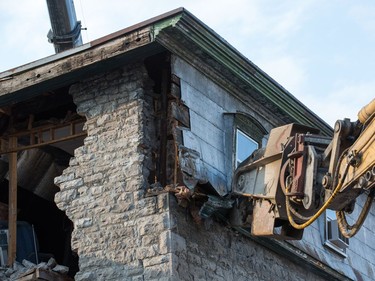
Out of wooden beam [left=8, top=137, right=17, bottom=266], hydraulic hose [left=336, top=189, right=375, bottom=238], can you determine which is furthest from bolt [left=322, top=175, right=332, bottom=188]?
wooden beam [left=8, top=137, right=17, bottom=266]

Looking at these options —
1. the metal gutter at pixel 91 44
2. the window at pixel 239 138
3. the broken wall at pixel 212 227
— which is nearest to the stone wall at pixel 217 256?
the broken wall at pixel 212 227

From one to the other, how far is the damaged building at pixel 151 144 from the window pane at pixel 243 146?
0.13 feet

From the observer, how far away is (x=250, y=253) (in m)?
15.8

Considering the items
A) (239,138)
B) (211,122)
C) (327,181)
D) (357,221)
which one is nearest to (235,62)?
(211,122)

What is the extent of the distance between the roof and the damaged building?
0.02 metres

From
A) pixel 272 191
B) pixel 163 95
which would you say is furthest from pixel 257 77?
pixel 272 191

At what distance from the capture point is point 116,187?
47.9ft

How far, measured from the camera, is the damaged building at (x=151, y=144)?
14234 mm

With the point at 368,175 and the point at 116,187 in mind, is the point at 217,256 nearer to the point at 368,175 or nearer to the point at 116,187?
the point at 116,187

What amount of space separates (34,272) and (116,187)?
1646 mm

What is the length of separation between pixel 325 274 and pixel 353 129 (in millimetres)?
6072

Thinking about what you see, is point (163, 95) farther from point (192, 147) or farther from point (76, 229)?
point (76, 229)

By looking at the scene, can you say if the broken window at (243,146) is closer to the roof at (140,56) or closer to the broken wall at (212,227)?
the broken wall at (212,227)

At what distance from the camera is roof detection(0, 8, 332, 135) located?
47.4 feet
